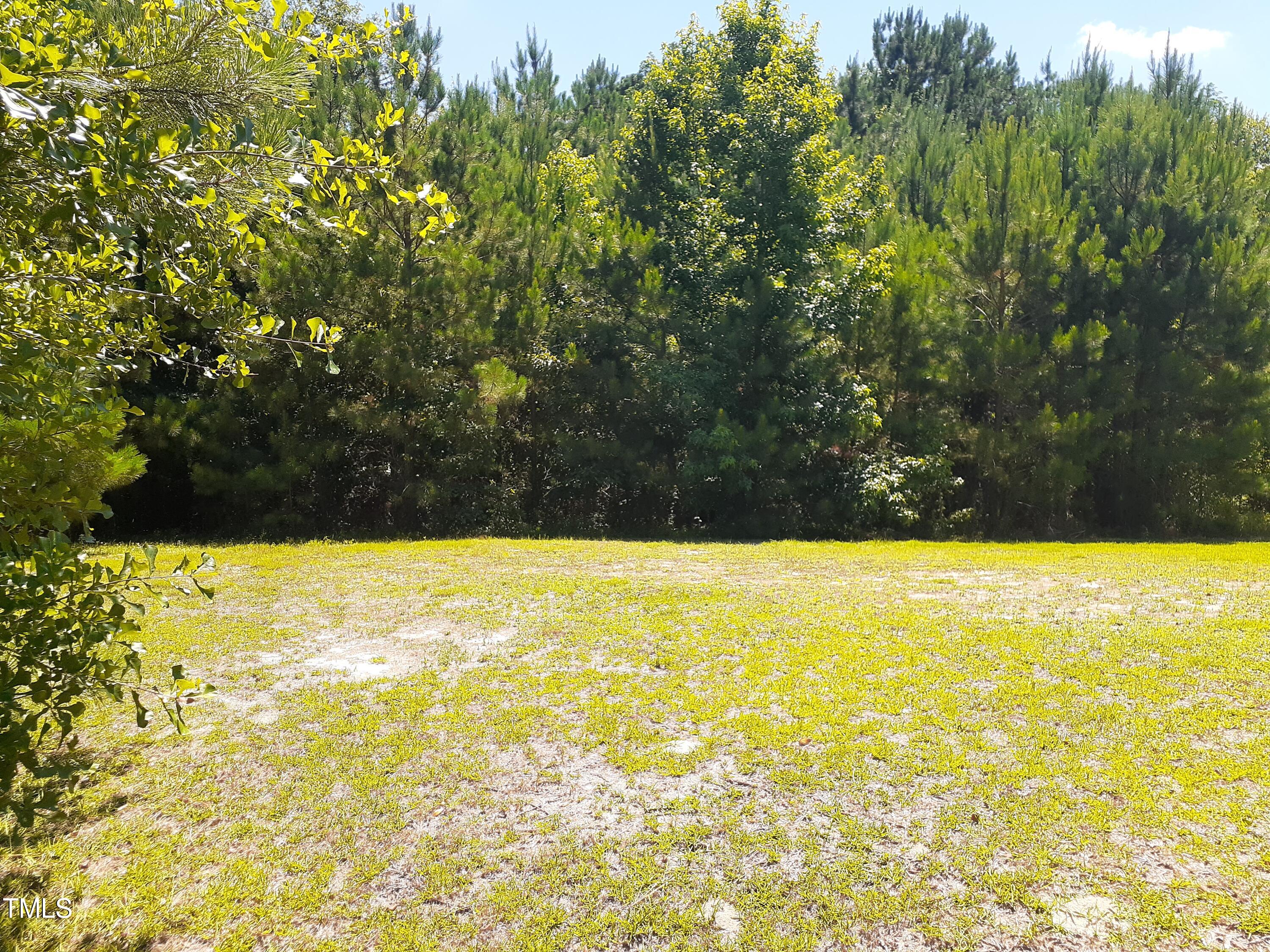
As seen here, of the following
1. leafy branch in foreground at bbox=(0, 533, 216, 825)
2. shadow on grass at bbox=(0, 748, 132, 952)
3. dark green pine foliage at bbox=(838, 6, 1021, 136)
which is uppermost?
dark green pine foliage at bbox=(838, 6, 1021, 136)

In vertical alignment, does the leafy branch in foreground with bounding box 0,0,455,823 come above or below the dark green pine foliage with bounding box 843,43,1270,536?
below

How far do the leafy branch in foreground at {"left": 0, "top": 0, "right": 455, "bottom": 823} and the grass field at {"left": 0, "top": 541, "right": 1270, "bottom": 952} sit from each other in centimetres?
112

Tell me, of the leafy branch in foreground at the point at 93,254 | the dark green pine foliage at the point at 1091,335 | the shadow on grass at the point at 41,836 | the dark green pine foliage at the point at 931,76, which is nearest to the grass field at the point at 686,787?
the shadow on grass at the point at 41,836

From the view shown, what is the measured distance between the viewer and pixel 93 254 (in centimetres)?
223

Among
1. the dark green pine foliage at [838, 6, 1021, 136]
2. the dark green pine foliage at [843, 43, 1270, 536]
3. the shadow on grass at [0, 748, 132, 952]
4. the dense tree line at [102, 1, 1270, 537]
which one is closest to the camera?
the shadow on grass at [0, 748, 132, 952]

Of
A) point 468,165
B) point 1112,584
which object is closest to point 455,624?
point 1112,584

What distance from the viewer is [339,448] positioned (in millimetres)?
11086

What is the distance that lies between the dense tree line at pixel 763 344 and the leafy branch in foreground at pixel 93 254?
8.40m

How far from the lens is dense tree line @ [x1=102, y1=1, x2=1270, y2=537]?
11.2 meters

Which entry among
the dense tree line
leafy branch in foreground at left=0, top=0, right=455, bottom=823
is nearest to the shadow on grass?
leafy branch in foreground at left=0, top=0, right=455, bottom=823

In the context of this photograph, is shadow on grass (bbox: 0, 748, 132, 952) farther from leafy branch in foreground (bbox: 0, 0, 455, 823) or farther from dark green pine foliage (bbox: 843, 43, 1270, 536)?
dark green pine foliage (bbox: 843, 43, 1270, 536)

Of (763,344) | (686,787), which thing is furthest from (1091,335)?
(686,787)

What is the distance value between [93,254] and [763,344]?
1047 centimetres

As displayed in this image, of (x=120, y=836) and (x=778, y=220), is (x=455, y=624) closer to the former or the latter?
(x=120, y=836)
